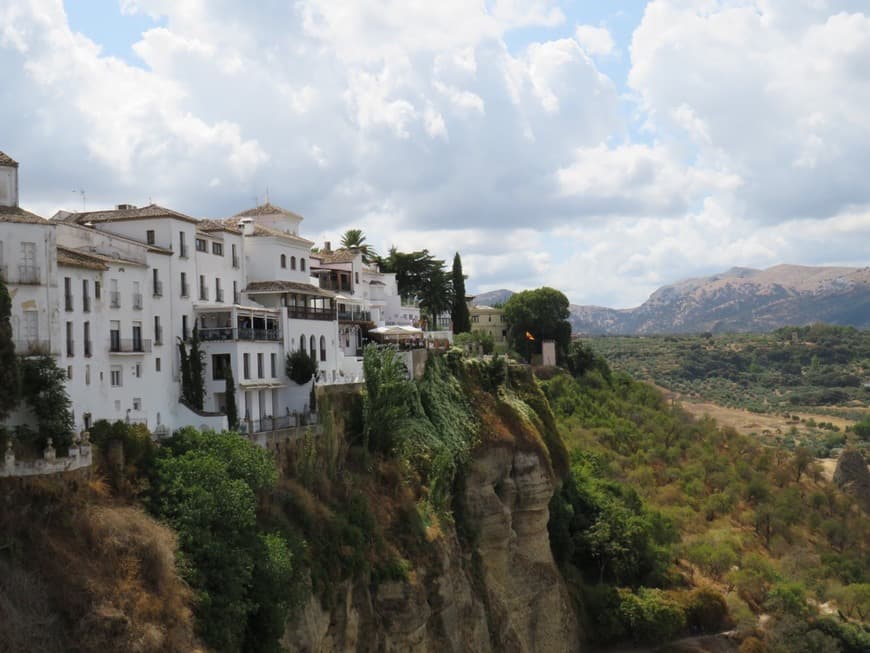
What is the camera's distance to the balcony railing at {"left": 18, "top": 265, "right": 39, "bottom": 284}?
36.9 meters

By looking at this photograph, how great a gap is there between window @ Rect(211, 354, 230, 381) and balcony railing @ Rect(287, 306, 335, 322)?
228 inches

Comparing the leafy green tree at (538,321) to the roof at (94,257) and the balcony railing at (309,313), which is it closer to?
the balcony railing at (309,313)

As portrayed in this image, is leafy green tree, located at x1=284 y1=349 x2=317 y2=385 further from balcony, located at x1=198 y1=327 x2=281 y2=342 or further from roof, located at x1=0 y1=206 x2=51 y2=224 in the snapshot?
roof, located at x1=0 y1=206 x2=51 y2=224

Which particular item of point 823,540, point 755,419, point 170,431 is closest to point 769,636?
point 823,540

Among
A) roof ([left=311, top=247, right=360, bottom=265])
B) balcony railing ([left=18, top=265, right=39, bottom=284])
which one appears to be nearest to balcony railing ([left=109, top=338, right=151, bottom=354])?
balcony railing ([left=18, top=265, right=39, bottom=284])

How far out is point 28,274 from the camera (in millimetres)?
37094

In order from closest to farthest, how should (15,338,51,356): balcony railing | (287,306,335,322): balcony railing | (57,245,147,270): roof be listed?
(15,338,51,356): balcony railing, (57,245,147,270): roof, (287,306,335,322): balcony railing

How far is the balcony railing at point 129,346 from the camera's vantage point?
136 feet

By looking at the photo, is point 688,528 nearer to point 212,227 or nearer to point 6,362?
point 212,227

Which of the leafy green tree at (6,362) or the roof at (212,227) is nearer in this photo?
the leafy green tree at (6,362)

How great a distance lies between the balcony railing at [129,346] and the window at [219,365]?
149 inches

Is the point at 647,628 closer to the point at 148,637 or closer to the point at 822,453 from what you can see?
the point at 148,637

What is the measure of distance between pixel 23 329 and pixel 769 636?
153ft

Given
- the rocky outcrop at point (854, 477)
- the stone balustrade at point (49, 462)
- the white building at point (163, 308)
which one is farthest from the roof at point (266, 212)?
the rocky outcrop at point (854, 477)
